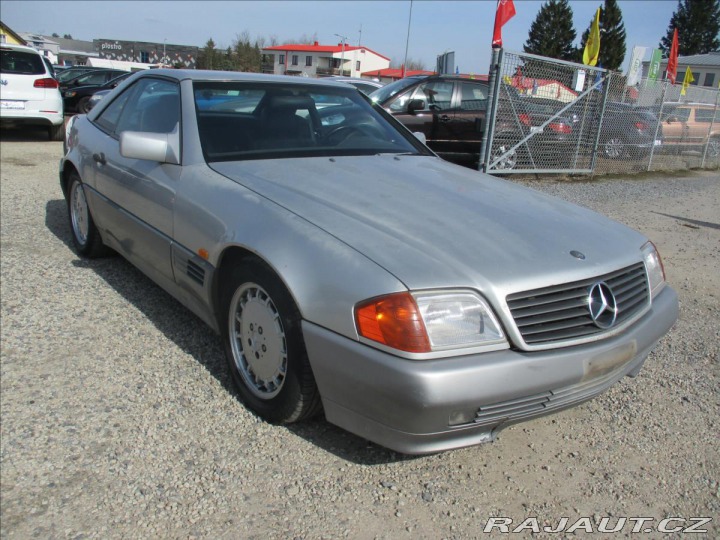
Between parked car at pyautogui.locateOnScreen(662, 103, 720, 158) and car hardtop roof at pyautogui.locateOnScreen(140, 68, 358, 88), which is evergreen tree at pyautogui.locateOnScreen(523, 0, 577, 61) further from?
car hardtop roof at pyautogui.locateOnScreen(140, 68, 358, 88)

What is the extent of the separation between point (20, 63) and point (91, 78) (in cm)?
755

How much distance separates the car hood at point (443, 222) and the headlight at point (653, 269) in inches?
3.0

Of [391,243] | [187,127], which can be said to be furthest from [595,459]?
[187,127]

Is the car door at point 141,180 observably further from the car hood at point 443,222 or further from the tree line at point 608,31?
the tree line at point 608,31

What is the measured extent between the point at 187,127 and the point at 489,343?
2065 mm

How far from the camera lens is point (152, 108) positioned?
3.84 meters

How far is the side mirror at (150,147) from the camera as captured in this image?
315cm

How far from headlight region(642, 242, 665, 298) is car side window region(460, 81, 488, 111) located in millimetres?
7398

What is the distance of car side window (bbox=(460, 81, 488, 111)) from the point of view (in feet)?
32.6

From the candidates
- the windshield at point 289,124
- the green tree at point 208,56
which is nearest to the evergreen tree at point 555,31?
the green tree at point 208,56

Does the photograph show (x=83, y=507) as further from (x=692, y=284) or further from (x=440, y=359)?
(x=692, y=284)

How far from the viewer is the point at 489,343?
212 cm

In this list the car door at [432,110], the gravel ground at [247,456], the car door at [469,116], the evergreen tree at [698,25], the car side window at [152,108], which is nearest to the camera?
the gravel ground at [247,456]

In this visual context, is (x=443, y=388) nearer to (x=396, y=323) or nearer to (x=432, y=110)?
(x=396, y=323)
